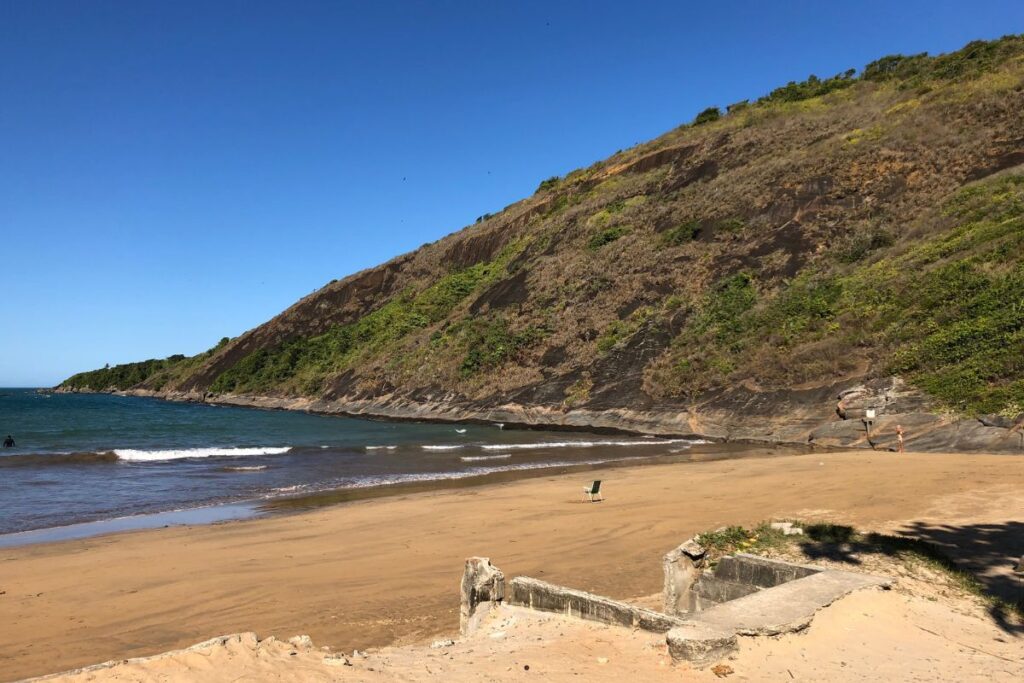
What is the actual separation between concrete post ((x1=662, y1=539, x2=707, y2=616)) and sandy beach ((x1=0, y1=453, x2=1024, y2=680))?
66.0 inches

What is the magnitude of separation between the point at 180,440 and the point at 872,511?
1368 inches

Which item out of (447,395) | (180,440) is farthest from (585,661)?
(447,395)

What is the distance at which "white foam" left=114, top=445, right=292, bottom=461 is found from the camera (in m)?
27.8

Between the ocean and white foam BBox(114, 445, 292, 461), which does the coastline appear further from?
white foam BBox(114, 445, 292, 461)

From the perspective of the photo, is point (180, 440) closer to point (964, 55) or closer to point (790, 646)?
point (790, 646)

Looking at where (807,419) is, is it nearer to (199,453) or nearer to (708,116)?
(199,453)

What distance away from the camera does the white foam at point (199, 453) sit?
2777cm

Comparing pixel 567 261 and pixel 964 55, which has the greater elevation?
pixel 964 55

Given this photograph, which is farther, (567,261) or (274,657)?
(567,261)

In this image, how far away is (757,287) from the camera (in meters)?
37.2

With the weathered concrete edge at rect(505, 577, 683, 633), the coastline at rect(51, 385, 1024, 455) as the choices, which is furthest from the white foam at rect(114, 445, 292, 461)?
the weathered concrete edge at rect(505, 577, 683, 633)

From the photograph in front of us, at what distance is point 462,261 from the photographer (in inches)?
2896

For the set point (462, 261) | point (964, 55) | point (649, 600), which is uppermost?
point (964, 55)

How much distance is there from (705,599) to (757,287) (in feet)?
109
